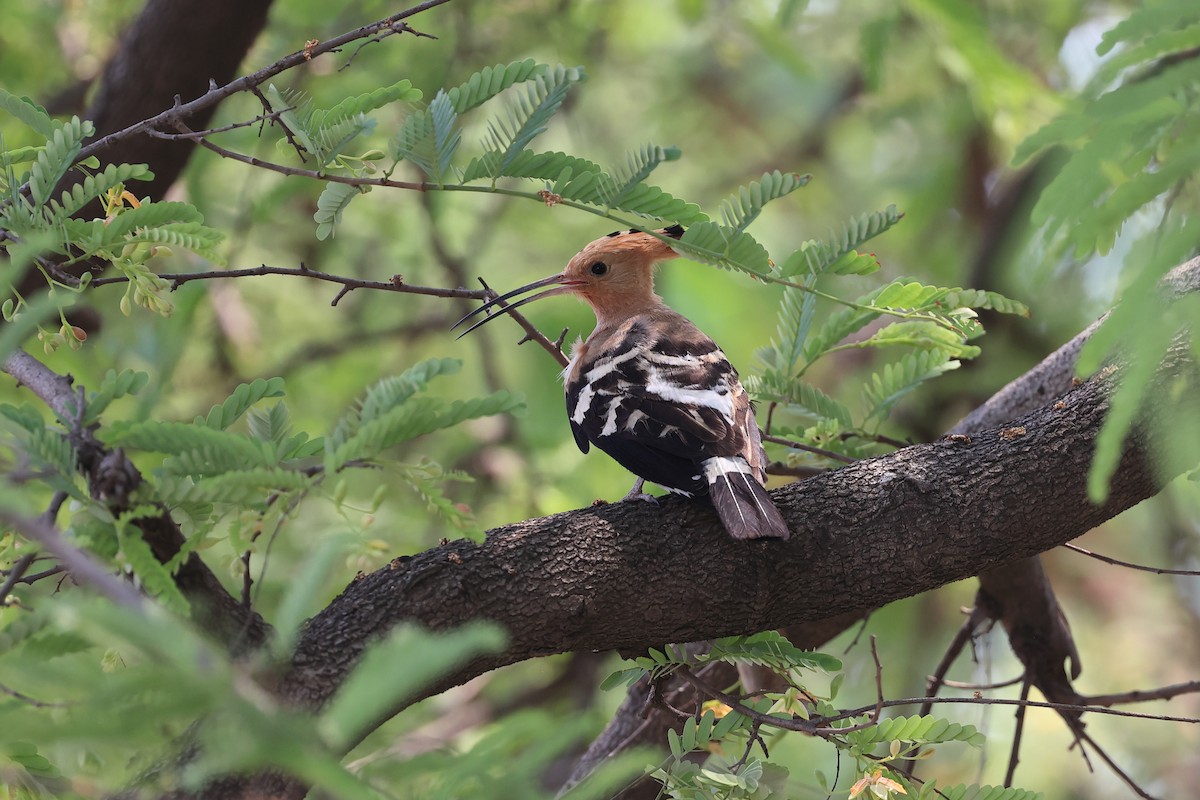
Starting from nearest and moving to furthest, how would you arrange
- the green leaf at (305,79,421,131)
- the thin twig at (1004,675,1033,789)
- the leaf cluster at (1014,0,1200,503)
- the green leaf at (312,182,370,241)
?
the leaf cluster at (1014,0,1200,503) < the green leaf at (305,79,421,131) < the green leaf at (312,182,370,241) < the thin twig at (1004,675,1033,789)

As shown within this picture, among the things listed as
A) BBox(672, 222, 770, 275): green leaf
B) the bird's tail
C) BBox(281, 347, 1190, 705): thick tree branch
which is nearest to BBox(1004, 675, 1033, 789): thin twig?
BBox(281, 347, 1190, 705): thick tree branch

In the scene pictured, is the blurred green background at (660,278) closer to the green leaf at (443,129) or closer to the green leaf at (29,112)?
the green leaf at (29,112)

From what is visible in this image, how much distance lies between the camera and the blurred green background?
5176 millimetres

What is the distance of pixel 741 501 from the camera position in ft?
8.42

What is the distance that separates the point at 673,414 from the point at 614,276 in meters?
1.26

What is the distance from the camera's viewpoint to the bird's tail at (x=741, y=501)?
8.11ft

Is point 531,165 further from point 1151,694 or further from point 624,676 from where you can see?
point 1151,694

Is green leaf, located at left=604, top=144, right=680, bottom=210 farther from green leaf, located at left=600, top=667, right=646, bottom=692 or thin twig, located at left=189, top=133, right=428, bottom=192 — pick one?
green leaf, located at left=600, top=667, right=646, bottom=692

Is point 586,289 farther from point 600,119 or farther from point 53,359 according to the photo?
point 600,119

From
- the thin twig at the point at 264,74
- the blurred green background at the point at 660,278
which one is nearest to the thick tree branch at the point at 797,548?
the thin twig at the point at 264,74

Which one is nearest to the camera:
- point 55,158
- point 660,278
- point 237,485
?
point 237,485

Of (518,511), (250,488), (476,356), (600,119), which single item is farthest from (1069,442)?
(600,119)

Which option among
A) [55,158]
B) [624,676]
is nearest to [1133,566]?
[624,676]

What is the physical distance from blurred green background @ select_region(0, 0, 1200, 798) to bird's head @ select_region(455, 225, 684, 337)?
3.45 ft
